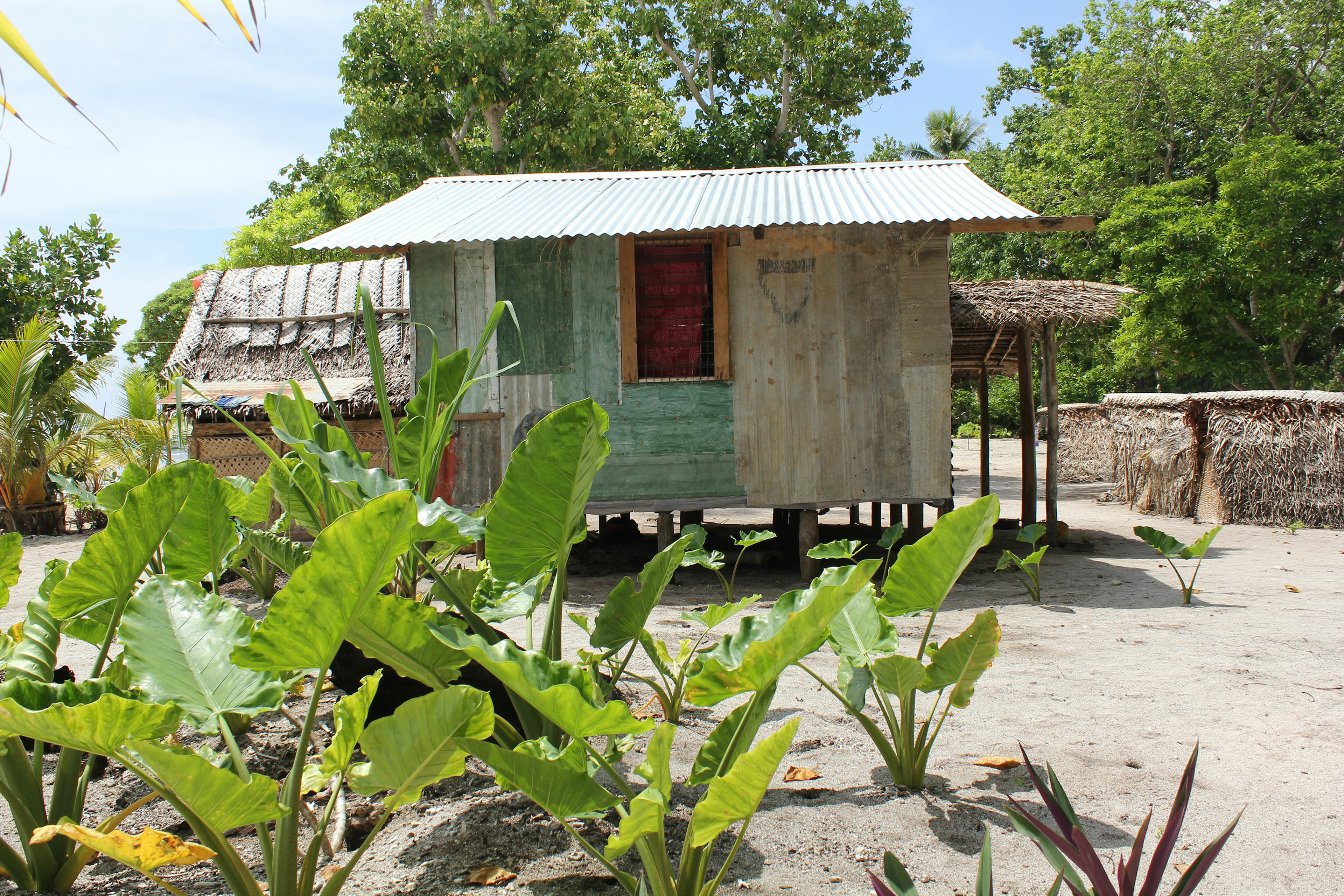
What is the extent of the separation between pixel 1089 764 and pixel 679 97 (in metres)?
17.5

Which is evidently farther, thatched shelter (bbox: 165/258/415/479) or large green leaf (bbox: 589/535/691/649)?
thatched shelter (bbox: 165/258/415/479)

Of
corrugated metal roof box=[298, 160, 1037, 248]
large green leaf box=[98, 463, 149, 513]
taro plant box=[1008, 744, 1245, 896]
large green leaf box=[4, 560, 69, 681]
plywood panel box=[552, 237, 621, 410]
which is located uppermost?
corrugated metal roof box=[298, 160, 1037, 248]

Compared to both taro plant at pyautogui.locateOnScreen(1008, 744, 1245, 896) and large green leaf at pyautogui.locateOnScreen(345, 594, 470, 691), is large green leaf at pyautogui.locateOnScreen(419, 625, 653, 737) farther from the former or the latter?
taro plant at pyautogui.locateOnScreen(1008, 744, 1245, 896)

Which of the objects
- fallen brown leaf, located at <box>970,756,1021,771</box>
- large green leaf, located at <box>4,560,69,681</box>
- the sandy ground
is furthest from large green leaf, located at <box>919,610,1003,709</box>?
large green leaf, located at <box>4,560,69,681</box>

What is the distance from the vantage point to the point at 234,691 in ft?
5.56

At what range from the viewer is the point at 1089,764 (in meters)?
2.78

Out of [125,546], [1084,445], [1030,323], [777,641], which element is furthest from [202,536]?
[1084,445]

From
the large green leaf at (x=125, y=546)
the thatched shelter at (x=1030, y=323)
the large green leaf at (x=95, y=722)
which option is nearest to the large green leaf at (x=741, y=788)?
the large green leaf at (x=95, y=722)

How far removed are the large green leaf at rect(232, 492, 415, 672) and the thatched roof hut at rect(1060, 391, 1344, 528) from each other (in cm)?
1036

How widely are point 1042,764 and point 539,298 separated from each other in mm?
5021

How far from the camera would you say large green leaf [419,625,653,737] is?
4.68ft

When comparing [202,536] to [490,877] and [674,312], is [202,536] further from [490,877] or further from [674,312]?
[674,312]

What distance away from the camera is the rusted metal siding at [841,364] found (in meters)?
6.48

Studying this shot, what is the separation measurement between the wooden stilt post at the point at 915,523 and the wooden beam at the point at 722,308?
7.24ft
